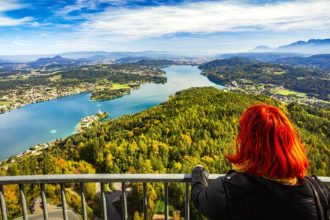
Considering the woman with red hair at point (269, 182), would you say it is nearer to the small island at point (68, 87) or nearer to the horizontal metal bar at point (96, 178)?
the horizontal metal bar at point (96, 178)

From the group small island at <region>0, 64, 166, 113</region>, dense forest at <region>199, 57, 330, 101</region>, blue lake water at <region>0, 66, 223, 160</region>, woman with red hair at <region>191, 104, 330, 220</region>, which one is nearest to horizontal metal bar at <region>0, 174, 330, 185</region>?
woman with red hair at <region>191, 104, 330, 220</region>

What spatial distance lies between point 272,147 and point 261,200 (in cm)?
27

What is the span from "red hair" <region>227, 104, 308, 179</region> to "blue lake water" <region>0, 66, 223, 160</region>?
46435 mm

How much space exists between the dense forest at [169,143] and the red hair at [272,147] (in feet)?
53.1

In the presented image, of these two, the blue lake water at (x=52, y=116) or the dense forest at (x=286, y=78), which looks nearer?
the blue lake water at (x=52, y=116)

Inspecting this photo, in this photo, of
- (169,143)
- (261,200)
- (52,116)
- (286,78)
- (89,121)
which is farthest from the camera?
(286,78)

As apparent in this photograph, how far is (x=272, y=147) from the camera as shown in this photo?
1.48 m

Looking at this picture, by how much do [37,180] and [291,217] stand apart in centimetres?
169

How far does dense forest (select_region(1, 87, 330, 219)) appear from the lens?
2769cm

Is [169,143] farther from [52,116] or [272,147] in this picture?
[52,116]

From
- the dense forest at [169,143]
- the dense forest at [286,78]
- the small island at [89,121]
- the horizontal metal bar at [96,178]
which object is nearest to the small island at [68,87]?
the small island at [89,121]

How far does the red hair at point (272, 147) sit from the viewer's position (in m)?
1.46

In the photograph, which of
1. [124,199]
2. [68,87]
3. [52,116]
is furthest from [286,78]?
[124,199]

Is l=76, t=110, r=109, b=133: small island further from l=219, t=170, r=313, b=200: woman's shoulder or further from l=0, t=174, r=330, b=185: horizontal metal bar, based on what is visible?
l=219, t=170, r=313, b=200: woman's shoulder
